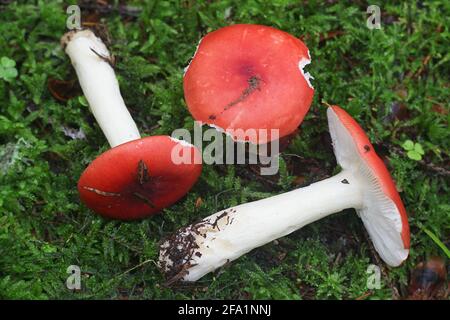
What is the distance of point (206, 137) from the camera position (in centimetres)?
326

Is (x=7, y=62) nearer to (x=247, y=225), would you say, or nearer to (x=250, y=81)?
(x=250, y=81)

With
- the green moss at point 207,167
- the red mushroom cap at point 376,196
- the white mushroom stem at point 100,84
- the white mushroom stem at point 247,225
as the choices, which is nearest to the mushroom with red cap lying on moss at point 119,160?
the white mushroom stem at point 100,84

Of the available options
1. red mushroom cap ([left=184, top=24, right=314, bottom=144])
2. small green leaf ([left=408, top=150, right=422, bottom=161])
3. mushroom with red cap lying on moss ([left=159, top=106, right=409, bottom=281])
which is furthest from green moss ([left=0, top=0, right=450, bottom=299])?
red mushroom cap ([left=184, top=24, right=314, bottom=144])

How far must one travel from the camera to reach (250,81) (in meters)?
2.86

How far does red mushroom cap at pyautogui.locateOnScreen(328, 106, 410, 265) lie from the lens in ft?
8.96

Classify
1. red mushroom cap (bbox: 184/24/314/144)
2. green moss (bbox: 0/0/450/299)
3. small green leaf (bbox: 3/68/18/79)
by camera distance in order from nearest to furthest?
red mushroom cap (bbox: 184/24/314/144)
green moss (bbox: 0/0/450/299)
small green leaf (bbox: 3/68/18/79)

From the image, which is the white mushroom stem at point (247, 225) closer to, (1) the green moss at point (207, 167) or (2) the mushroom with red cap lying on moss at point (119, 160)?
(1) the green moss at point (207, 167)

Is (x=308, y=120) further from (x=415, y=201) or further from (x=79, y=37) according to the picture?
(x=79, y=37)

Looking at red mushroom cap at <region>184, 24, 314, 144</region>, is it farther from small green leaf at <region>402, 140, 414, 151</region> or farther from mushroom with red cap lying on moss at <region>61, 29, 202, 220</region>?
small green leaf at <region>402, 140, 414, 151</region>

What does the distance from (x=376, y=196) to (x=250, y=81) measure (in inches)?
33.3

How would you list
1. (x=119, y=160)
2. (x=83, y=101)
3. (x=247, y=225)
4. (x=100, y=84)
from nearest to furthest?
(x=119, y=160) → (x=247, y=225) → (x=100, y=84) → (x=83, y=101)

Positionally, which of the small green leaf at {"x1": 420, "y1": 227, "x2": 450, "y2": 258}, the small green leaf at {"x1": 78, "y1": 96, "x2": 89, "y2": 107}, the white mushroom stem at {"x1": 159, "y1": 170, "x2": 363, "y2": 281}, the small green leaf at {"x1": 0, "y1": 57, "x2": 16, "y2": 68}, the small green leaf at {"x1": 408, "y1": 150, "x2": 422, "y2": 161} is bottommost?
the small green leaf at {"x1": 420, "y1": 227, "x2": 450, "y2": 258}

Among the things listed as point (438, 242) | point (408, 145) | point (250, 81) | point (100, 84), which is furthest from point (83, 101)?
point (438, 242)

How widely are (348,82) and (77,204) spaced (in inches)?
69.6
